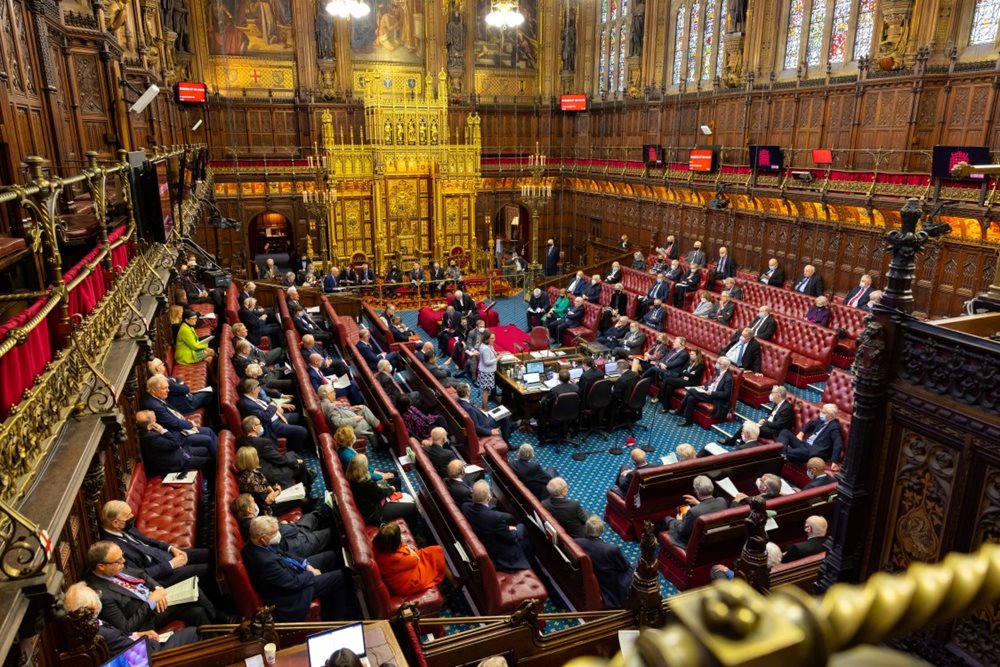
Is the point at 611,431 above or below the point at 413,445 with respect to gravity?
below

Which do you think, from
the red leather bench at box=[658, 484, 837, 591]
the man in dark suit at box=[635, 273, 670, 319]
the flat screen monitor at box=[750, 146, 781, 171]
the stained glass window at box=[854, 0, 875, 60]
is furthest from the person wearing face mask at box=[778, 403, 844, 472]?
the stained glass window at box=[854, 0, 875, 60]

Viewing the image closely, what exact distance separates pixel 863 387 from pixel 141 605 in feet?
16.8

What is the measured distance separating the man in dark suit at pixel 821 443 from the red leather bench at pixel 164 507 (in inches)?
279

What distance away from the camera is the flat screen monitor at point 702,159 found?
59.3 feet

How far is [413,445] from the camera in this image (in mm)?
7496

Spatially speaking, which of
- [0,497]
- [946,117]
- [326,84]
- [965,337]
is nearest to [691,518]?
[965,337]

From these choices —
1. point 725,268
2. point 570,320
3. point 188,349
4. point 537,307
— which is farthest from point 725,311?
point 188,349

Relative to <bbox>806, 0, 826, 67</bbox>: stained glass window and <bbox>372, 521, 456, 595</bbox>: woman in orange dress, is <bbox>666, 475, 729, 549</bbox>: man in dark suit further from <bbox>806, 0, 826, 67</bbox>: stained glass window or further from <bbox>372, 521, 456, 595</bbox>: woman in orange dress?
<bbox>806, 0, 826, 67</bbox>: stained glass window

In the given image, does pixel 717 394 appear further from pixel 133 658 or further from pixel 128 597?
pixel 133 658

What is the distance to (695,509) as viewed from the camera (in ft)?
21.6

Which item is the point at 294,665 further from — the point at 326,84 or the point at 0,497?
the point at 326,84

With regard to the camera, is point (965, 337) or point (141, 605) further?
point (141, 605)

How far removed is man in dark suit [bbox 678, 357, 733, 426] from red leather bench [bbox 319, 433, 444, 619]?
244 inches

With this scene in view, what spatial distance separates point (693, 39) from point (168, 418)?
19.8m
